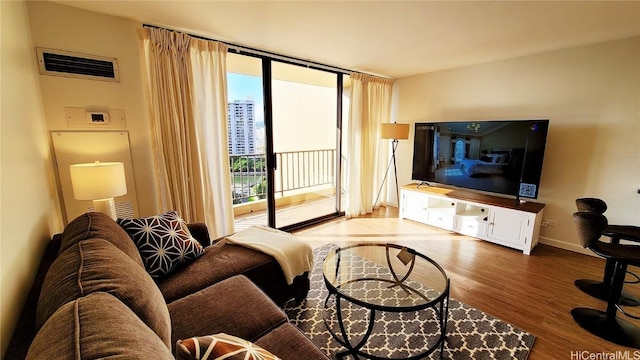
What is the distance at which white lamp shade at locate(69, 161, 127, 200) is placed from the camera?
1813 mm

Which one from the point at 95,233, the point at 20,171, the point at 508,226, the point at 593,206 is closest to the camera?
the point at 95,233

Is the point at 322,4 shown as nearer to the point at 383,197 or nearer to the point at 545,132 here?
the point at 545,132

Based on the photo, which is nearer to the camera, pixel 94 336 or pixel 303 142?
pixel 94 336

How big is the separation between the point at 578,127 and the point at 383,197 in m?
2.79

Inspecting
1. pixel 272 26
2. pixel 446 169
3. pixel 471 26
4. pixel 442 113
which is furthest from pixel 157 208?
pixel 442 113

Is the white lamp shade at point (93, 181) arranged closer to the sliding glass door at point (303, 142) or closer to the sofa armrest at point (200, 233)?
the sofa armrest at point (200, 233)

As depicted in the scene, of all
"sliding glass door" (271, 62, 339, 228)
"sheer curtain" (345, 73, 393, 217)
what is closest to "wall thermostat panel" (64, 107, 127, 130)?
"sliding glass door" (271, 62, 339, 228)

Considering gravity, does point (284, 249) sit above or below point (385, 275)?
above

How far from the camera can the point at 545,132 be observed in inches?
114

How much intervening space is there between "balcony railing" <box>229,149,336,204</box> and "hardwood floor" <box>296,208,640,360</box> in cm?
131

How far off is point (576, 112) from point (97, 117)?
4.78m

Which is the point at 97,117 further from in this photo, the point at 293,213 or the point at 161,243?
the point at 293,213

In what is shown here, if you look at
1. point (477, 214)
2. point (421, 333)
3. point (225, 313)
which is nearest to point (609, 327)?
point (421, 333)

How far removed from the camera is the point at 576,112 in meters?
2.91
